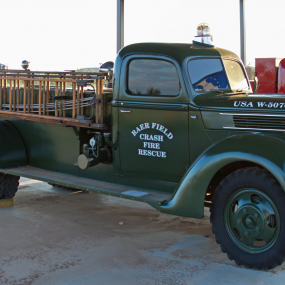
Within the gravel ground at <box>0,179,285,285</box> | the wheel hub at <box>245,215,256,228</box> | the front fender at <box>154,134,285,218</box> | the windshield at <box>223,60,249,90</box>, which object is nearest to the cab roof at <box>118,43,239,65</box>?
the windshield at <box>223,60,249,90</box>

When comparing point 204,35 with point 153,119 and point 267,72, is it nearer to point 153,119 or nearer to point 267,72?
point 153,119

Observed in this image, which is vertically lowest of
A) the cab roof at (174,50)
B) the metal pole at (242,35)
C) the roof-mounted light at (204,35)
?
the cab roof at (174,50)

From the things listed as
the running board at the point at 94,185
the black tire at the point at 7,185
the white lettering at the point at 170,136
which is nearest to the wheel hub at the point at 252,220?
the running board at the point at 94,185

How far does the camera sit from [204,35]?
13.7ft

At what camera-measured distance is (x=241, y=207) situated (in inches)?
129

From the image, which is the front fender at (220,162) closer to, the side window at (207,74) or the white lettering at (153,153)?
the white lettering at (153,153)

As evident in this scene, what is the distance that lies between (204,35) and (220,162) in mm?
1514

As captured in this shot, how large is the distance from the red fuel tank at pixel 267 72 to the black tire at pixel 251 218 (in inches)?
248

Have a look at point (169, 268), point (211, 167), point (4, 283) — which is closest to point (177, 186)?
point (211, 167)

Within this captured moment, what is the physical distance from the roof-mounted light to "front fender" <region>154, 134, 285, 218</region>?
4.11 ft

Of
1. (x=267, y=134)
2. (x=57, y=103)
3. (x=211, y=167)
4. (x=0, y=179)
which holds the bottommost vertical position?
(x=0, y=179)

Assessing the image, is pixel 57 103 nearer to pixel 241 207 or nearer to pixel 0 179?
pixel 0 179

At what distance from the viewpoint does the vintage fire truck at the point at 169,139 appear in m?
3.24

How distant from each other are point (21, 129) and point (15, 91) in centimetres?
48
